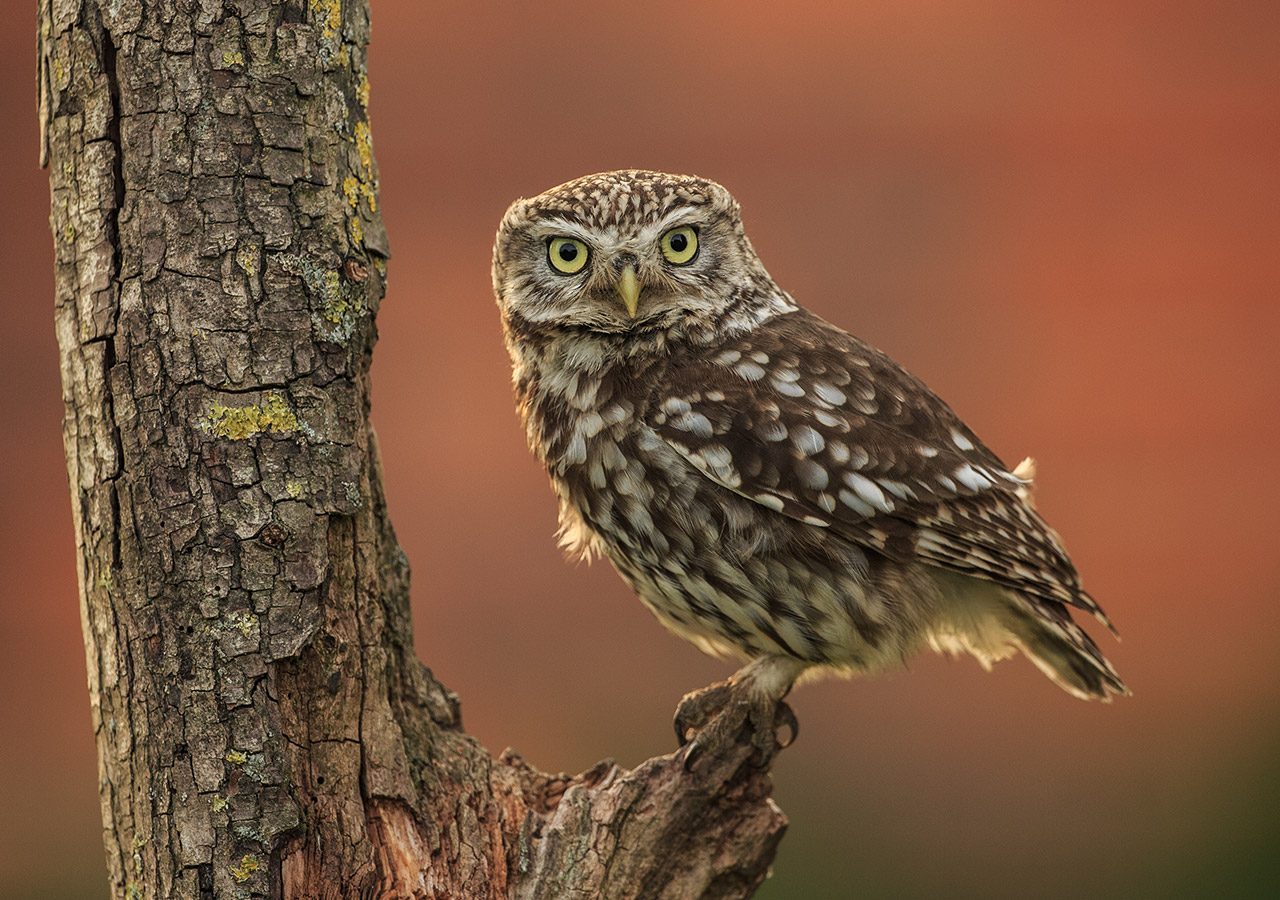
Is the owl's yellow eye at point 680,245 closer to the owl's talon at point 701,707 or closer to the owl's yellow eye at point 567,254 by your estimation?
the owl's yellow eye at point 567,254

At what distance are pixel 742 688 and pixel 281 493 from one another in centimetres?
122

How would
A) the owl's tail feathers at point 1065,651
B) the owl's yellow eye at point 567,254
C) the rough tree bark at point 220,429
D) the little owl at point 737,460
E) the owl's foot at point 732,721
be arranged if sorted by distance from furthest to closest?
the owl's tail feathers at point 1065,651
the owl's yellow eye at point 567,254
the little owl at point 737,460
the owl's foot at point 732,721
the rough tree bark at point 220,429

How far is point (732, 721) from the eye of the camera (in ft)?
9.65

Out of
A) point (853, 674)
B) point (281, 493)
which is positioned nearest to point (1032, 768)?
point (853, 674)

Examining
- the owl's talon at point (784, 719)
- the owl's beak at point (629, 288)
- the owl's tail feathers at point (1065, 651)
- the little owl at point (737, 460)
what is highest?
the owl's beak at point (629, 288)

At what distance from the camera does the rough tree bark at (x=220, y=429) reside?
7.84 ft

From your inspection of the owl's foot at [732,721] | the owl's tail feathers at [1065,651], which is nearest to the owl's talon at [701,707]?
the owl's foot at [732,721]

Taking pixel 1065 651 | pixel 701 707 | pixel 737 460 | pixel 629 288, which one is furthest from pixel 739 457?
pixel 1065 651

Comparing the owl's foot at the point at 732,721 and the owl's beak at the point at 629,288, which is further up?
the owl's beak at the point at 629,288

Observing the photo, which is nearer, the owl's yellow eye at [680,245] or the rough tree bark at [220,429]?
the rough tree bark at [220,429]

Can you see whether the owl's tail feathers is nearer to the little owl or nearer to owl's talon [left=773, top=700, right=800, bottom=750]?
the little owl

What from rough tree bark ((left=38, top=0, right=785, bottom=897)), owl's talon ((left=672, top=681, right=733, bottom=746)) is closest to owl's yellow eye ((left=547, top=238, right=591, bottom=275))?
rough tree bark ((left=38, top=0, right=785, bottom=897))

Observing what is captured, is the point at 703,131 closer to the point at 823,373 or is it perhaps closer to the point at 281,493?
the point at 823,373

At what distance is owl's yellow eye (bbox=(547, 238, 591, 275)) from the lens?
10.3 feet
